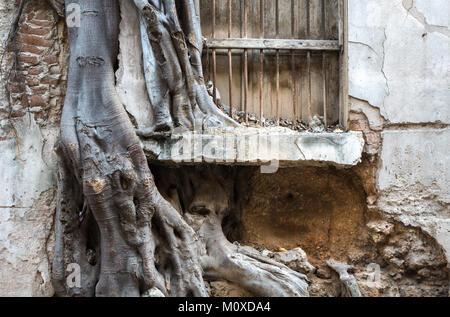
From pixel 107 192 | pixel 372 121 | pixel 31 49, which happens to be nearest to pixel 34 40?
pixel 31 49

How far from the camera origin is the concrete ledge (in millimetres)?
3305

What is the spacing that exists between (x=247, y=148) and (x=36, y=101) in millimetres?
1618

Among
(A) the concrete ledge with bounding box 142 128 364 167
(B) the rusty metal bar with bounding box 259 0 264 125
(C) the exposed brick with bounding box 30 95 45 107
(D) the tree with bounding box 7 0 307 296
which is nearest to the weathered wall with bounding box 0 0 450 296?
(C) the exposed brick with bounding box 30 95 45 107

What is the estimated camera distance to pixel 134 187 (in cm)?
312

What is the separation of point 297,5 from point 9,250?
2.95 meters

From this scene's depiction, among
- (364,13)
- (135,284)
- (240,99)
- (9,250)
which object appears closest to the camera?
(135,284)

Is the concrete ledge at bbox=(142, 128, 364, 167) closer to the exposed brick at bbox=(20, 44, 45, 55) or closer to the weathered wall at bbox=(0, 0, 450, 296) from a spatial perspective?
the weathered wall at bbox=(0, 0, 450, 296)

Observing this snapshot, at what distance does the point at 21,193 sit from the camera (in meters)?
3.40

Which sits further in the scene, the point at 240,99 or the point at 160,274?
the point at 240,99

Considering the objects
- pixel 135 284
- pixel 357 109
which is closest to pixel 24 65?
pixel 135 284

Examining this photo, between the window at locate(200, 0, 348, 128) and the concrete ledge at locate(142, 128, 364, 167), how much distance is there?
0.49m

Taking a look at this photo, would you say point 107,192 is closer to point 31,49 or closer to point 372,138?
point 31,49

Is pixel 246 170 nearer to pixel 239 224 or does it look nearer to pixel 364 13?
pixel 239 224

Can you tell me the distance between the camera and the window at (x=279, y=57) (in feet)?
12.4
